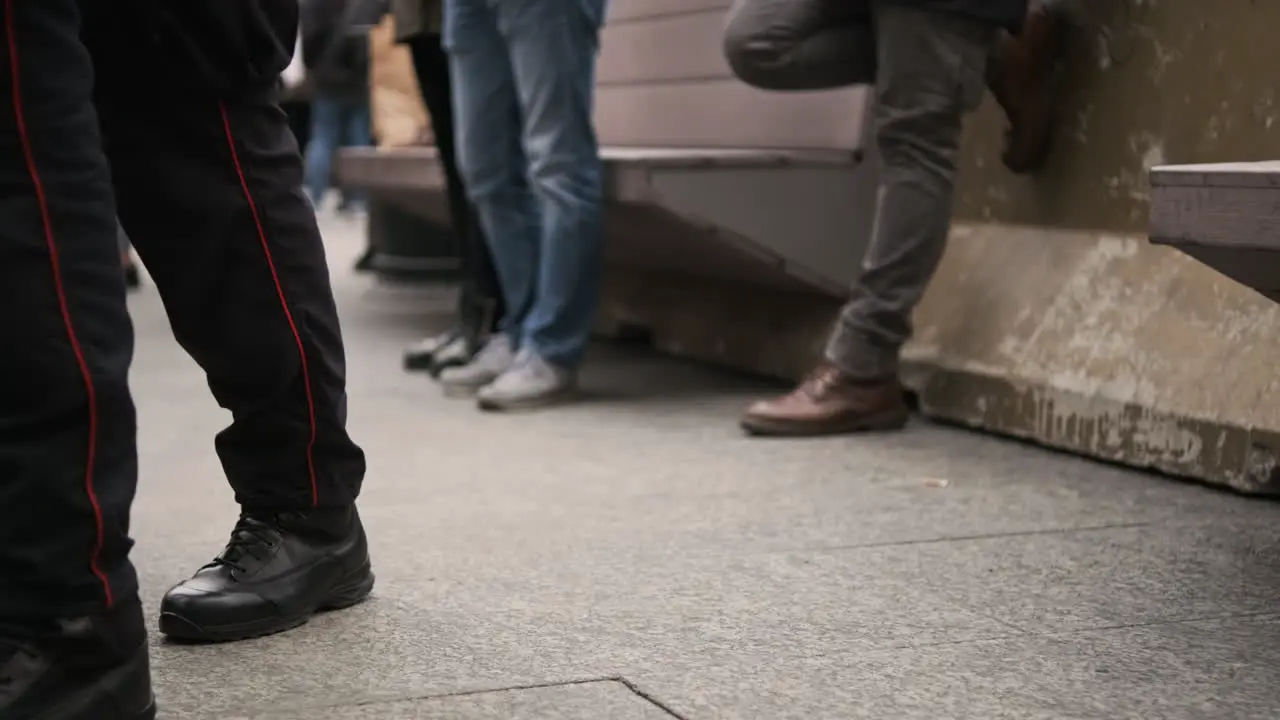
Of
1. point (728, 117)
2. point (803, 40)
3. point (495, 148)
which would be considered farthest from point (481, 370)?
point (803, 40)

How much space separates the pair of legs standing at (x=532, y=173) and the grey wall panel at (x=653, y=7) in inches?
22.6

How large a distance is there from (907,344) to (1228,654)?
5.10 ft

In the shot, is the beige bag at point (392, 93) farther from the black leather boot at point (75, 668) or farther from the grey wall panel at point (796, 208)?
the black leather boot at point (75, 668)

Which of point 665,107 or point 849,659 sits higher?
point 665,107

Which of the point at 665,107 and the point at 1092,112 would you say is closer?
the point at 1092,112

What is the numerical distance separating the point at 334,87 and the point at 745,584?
7587mm

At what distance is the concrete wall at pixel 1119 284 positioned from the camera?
7.53 feet

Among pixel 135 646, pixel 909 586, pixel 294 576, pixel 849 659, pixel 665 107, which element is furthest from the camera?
pixel 665 107

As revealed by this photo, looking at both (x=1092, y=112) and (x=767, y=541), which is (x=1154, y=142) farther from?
(x=767, y=541)

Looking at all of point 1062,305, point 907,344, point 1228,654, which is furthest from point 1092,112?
point 1228,654

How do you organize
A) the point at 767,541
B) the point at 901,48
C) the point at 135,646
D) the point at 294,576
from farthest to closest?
the point at 901,48 → the point at 767,541 → the point at 294,576 → the point at 135,646

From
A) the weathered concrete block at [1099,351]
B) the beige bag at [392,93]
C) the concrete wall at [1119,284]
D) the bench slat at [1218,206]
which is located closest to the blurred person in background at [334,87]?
the beige bag at [392,93]

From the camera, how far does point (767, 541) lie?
1958 mm

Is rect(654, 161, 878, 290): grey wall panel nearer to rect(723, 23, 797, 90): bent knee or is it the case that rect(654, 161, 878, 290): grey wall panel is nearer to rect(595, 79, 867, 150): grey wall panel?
rect(595, 79, 867, 150): grey wall panel
